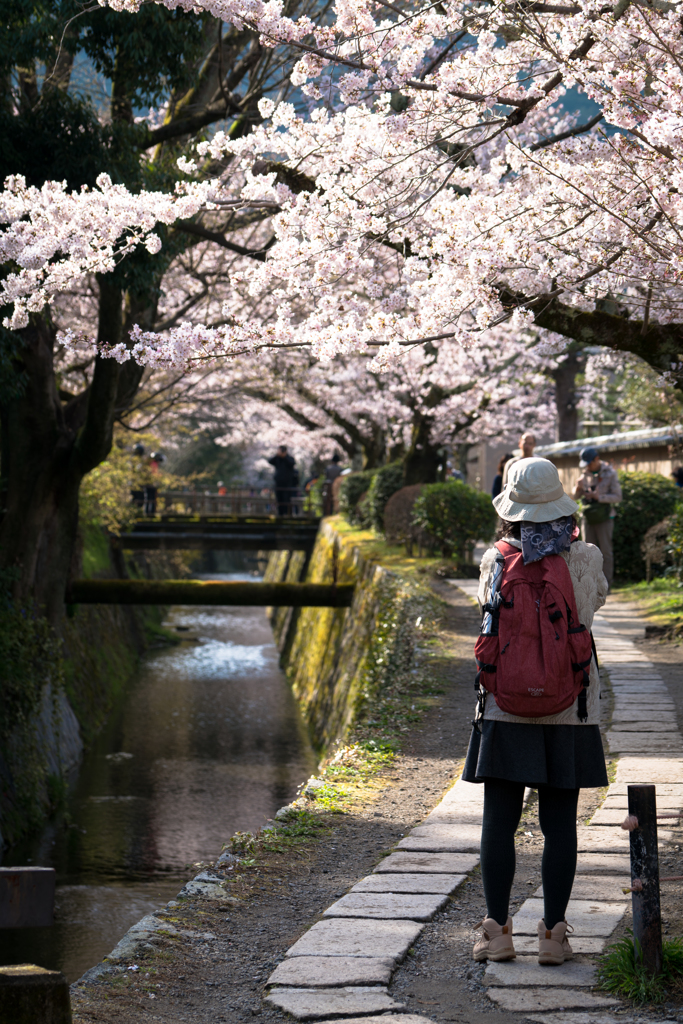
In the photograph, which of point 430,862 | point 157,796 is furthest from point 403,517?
point 430,862

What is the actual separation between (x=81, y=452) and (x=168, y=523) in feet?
37.6

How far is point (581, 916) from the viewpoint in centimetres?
389

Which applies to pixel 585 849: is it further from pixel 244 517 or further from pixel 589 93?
pixel 244 517

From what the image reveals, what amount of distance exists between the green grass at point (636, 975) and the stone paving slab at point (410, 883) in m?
1.13

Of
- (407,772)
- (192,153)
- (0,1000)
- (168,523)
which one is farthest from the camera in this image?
(168,523)

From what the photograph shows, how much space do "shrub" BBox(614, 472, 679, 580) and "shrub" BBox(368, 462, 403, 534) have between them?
618 cm

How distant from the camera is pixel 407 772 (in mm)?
6750

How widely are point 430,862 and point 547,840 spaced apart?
5.08ft

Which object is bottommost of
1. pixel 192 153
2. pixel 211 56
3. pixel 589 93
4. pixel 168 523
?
pixel 168 523

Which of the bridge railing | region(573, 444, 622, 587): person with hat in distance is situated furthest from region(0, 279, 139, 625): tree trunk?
the bridge railing

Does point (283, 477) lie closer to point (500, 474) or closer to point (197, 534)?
point (197, 534)

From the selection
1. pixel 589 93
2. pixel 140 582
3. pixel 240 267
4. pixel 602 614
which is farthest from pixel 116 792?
pixel 589 93

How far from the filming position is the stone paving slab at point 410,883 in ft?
14.3

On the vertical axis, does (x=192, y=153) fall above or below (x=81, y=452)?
above
